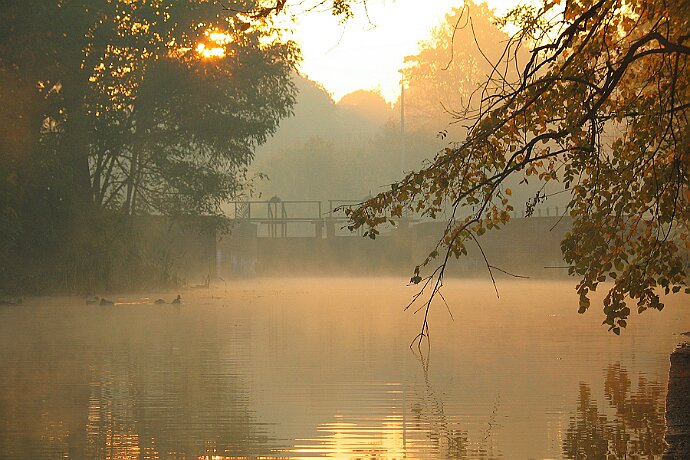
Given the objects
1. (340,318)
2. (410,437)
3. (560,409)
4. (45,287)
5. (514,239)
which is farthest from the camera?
(514,239)

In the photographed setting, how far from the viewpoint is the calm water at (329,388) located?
32.2 ft

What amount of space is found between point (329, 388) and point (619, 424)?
375 centimetres

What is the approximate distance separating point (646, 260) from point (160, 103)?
92.7ft

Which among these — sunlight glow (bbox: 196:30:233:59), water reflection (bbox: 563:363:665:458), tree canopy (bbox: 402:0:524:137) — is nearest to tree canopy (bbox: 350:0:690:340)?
water reflection (bbox: 563:363:665:458)

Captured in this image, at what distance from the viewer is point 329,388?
13656 millimetres

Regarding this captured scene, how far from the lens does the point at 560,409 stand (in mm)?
11812

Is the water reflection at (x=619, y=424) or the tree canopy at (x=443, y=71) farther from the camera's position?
the tree canopy at (x=443, y=71)

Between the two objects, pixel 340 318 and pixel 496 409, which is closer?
pixel 496 409

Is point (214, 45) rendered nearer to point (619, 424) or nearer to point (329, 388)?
point (329, 388)

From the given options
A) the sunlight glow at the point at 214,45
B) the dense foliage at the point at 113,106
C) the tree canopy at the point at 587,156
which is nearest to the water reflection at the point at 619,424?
the tree canopy at the point at 587,156

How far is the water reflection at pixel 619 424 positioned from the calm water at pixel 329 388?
0.02 metres

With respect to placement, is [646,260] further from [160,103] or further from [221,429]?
[160,103]

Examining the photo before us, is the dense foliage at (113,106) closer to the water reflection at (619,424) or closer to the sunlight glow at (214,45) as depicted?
the sunlight glow at (214,45)

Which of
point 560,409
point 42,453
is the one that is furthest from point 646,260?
point 42,453
